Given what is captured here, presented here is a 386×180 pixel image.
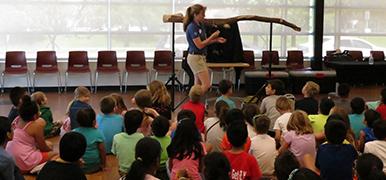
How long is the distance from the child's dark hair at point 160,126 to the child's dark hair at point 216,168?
120 centimetres

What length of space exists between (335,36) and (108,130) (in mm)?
8114

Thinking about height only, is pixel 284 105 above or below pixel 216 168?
above

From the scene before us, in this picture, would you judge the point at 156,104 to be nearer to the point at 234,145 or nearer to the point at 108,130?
the point at 108,130

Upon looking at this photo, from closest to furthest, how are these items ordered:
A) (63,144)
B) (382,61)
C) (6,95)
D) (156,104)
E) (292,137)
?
(63,144) → (292,137) → (156,104) → (6,95) → (382,61)

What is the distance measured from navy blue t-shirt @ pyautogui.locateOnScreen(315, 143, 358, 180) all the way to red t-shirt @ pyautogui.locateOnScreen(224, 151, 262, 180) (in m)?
0.53

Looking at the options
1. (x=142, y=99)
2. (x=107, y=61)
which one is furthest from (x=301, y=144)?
(x=107, y=61)

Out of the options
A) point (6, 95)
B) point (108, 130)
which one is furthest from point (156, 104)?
point (6, 95)

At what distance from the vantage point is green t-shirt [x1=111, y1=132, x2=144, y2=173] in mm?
4312

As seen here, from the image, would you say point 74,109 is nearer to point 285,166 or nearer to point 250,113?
point 250,113

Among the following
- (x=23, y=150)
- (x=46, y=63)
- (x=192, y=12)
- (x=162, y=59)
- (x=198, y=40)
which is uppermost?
(x=192, y=12)

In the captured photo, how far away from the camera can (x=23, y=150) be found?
4.67 meters

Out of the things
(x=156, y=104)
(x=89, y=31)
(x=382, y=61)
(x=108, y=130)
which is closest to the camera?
(x=108, y=130)

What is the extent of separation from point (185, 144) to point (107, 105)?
1.63 meters

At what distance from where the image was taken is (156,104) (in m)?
5.71
